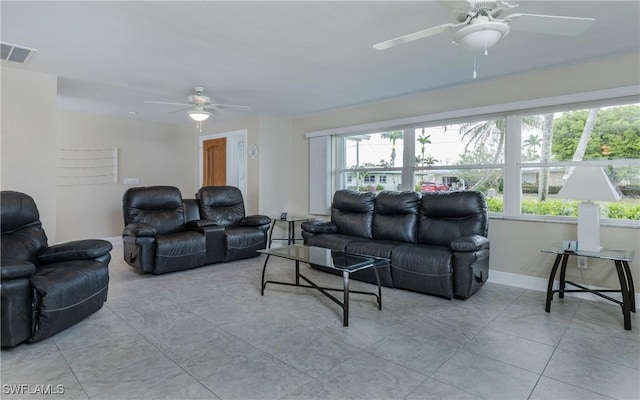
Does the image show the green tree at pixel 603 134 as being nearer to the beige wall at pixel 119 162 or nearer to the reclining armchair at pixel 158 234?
the reclining armchair at pixel 158 234

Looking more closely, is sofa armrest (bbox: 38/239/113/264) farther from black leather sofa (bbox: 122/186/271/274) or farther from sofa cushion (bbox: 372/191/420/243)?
sofa cushion (bbox: 372/191/420/243)

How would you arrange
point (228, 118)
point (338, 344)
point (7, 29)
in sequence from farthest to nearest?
point (228, 118)
point (7, 29)
point (338, 344)

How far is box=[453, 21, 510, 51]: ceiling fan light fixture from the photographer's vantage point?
1.85 meters

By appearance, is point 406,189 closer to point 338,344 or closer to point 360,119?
point 360,119

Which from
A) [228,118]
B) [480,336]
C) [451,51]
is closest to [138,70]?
[228,118]

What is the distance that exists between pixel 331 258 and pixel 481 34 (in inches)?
83.6

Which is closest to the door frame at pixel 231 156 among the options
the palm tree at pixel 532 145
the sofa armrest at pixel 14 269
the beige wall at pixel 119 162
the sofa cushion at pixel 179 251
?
the beige wall at pixel 119 162

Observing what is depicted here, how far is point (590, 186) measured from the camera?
2.87 meters

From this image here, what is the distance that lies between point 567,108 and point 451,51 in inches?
59.1

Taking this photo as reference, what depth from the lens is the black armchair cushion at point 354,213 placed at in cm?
443

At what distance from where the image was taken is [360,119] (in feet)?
16.9

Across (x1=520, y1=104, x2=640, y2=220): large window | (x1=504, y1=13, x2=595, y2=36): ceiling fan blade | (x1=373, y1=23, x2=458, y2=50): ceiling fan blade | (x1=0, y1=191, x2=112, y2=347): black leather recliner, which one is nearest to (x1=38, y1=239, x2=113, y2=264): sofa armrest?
(x1=0, y1=191, x2=112, y2=347): black leather recliner

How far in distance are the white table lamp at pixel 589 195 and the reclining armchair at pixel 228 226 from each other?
3.71 meters

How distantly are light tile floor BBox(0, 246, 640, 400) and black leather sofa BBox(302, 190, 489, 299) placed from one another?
232mm
